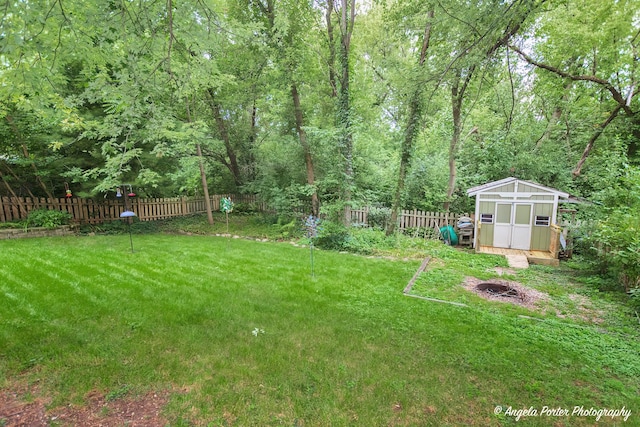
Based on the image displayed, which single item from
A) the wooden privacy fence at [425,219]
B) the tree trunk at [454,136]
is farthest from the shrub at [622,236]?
the tree trunk at [454,136]

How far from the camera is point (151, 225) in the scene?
10.2m

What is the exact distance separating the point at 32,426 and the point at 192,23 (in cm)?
423

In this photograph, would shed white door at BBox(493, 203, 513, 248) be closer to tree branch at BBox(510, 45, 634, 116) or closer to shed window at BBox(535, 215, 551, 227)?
shed window at BBox(535, 215, 551, 227)

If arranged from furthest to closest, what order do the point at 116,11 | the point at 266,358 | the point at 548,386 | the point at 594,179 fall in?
the point at 594,179 < the point at 116,11 < the point at 266,358 < the point at 548,386

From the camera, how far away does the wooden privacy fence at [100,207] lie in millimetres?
8445

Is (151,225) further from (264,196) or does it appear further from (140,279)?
(140,279)

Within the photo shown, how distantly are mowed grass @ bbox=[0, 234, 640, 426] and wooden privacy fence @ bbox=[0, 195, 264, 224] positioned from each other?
4.63 meters

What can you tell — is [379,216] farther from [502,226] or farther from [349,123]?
[502,226]

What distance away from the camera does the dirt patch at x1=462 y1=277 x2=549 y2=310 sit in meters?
4.78

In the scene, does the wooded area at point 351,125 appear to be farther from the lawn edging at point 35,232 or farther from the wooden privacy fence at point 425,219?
the lawn edging at point 35,232

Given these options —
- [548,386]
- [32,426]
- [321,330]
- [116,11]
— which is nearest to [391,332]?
[321,330]

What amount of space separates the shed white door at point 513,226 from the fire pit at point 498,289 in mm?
3601

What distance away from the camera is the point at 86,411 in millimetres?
2205

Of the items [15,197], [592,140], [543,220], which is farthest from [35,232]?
[592,140]
